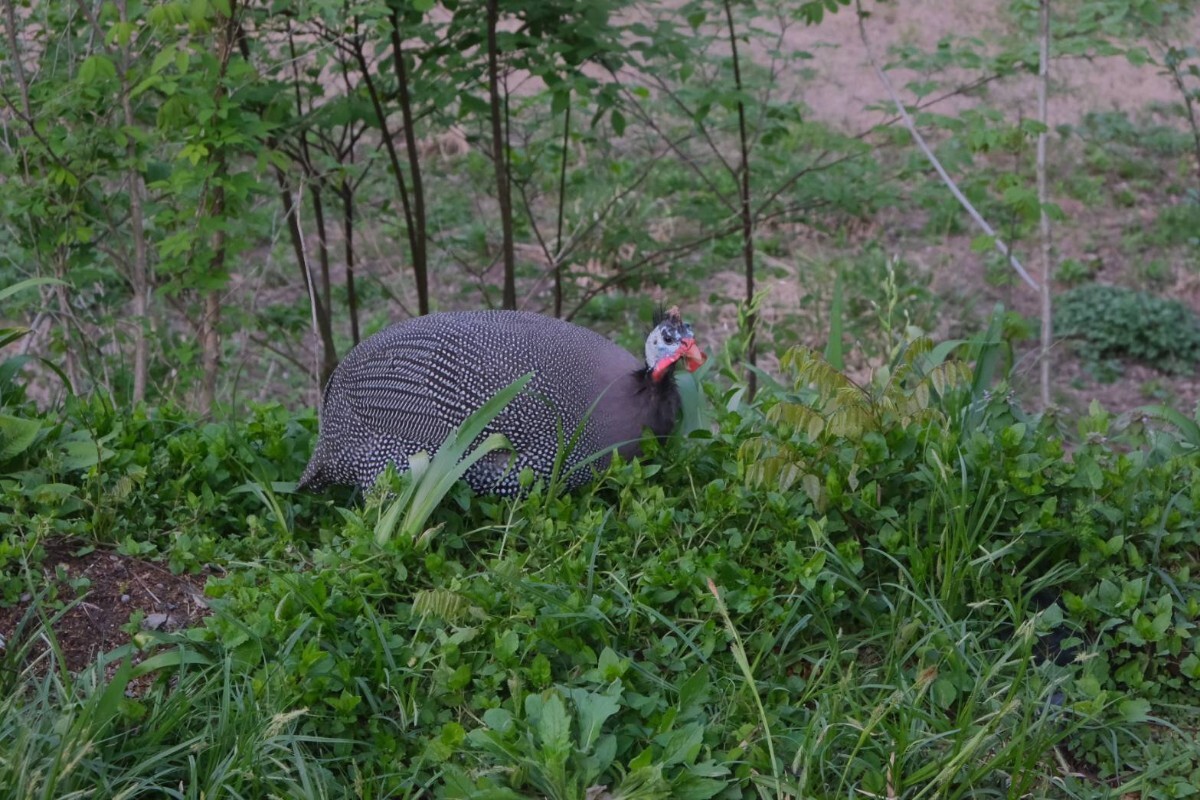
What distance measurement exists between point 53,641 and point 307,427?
64.2 inches

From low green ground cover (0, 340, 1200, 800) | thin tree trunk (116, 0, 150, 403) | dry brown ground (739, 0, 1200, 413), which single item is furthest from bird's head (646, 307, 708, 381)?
thin tree trunk (116, 0, 150, 403)

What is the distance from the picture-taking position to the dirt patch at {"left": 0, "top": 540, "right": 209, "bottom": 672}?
2.94 m

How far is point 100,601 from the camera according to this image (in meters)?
3.11

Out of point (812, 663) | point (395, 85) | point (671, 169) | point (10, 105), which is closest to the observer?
point (812, 663)

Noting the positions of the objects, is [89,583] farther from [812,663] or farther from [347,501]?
[812,663]

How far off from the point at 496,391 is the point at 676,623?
33.3 inches

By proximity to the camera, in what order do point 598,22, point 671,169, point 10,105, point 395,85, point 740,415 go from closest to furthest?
point 740,415 → point 10,105 → point 598,22 → point 395,85 → point 671,169

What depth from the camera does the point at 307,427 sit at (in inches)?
164

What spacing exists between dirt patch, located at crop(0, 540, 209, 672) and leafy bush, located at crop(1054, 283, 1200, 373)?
5.12 metres

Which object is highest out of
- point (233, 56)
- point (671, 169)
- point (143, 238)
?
point (233, 56)

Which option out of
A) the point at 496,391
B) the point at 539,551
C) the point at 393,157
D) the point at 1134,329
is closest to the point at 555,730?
the point at 539,551

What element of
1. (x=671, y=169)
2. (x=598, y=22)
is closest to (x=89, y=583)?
(x=598, y=22)

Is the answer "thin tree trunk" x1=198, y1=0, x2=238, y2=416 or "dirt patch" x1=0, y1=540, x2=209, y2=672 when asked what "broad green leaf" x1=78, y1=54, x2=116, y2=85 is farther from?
"dirt patch" x1=0, y1=540, x2=209, y2=672

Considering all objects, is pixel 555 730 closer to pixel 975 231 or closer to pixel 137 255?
pixel 137 255
